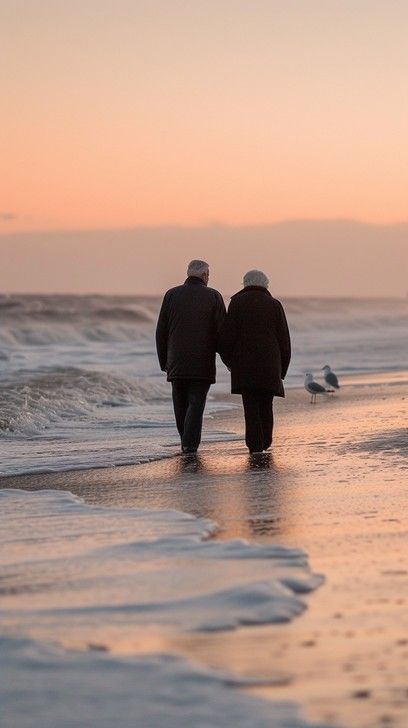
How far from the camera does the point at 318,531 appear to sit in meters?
6.92

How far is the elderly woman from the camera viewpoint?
1112 centimetres

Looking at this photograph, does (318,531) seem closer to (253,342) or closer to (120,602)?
(120,602)

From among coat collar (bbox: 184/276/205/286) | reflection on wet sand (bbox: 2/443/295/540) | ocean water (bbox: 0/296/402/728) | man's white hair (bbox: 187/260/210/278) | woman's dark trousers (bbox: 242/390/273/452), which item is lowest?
reflection on wet sand (bbox: 2/443/295/540)

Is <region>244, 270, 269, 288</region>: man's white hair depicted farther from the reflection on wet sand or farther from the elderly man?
the reflection on wet sand

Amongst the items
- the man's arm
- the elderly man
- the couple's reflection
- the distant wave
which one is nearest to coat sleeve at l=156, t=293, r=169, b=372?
the elderly man

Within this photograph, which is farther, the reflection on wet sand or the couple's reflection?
the reflection on wet sand

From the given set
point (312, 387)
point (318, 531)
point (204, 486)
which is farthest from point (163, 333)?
point (312, 387)

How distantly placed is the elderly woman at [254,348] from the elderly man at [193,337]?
6.3 inches

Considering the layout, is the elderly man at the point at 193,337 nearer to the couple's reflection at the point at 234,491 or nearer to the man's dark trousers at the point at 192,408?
the man's dark trousers at the point at 192,408

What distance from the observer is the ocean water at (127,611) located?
406 cm

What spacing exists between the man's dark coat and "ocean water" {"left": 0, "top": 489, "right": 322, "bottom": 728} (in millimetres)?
3575

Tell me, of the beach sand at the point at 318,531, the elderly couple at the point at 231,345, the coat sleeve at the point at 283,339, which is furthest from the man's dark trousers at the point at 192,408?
the coat sleeve at the point at 283,339

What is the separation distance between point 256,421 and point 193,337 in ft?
2.98

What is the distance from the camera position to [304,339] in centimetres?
4841
